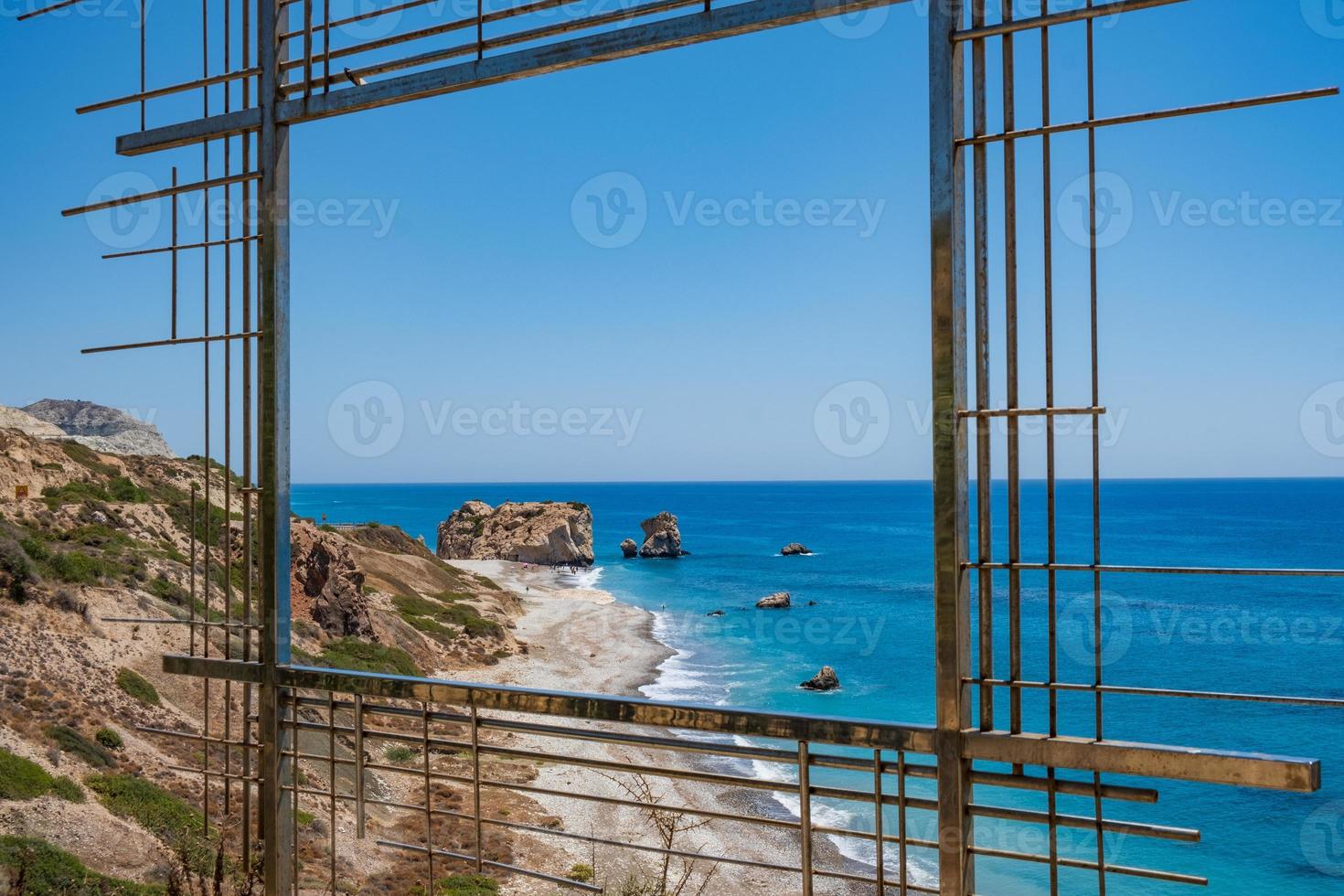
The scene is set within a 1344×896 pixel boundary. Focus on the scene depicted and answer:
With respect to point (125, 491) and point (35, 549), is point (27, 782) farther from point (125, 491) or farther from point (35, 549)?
point (125, 491)

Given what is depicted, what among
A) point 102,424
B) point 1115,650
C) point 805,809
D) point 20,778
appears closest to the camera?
point 805,809

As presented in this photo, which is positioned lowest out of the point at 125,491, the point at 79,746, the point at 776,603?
the point at 776,603

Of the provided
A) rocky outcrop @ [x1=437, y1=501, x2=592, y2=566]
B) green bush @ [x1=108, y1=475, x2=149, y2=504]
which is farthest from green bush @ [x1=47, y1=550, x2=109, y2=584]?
rocky outcrop @ [x1=437, y1=501, x2=592, y2=566]

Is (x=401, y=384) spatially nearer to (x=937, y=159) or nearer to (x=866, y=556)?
(x=866, y=556)

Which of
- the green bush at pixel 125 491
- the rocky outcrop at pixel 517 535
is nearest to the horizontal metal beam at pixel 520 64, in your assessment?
the green bush at pixel 125 491

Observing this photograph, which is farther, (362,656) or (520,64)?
(362,656)

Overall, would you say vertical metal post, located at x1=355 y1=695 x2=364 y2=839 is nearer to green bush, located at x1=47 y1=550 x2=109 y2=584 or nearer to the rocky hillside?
the rocky hillside

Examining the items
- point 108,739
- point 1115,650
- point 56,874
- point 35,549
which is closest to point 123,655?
point 35,549
